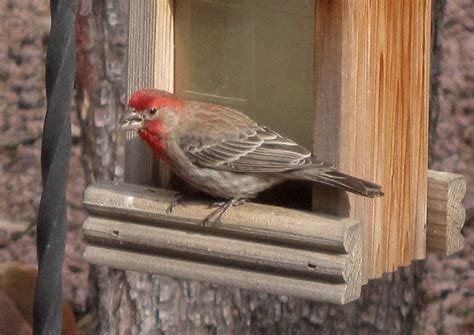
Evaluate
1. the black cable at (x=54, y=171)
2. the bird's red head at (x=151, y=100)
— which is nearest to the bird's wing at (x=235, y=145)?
the bird's red head at (x=151, y=100)

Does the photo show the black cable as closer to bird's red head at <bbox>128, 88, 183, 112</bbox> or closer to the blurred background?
bird's red head at <bbox>128, 88, 183, 112</bbox>

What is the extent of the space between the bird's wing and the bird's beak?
0.59 feet

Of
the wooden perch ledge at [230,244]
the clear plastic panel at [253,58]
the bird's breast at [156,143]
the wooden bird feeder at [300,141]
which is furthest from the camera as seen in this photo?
the bird's breast at [156,143]

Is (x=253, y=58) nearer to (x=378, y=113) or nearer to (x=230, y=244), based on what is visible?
(x=378, y=113)

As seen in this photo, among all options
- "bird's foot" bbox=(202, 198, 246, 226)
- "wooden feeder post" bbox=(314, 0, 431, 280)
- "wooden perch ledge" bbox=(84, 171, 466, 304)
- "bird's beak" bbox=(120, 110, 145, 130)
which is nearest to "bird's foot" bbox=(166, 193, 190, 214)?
"wooden perch ledge" bbox=(84, 171, 466, 304)

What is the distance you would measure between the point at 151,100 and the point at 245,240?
0.75 metres

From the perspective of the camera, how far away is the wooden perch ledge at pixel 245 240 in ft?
12.4

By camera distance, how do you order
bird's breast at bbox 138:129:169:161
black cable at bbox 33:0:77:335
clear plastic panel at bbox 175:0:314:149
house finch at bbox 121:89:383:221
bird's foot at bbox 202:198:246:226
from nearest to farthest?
black cable at bbox 33:0:77:335, bird's foot at bbox 202:198:246:226, clear plastic panel at bbox 175:0:314:149, house finch at bbox 121:89:383:221, bird's breast at bbox 138:129:169:161

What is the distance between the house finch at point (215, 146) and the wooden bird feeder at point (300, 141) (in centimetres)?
9

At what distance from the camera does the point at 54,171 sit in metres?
1.98

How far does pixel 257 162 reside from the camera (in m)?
4.37

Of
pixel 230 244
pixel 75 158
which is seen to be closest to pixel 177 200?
pixel 230 244

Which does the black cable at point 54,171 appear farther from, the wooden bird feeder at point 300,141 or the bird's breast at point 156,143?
the bird's breast at point 156,143

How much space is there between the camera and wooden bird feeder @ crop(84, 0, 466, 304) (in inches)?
153
